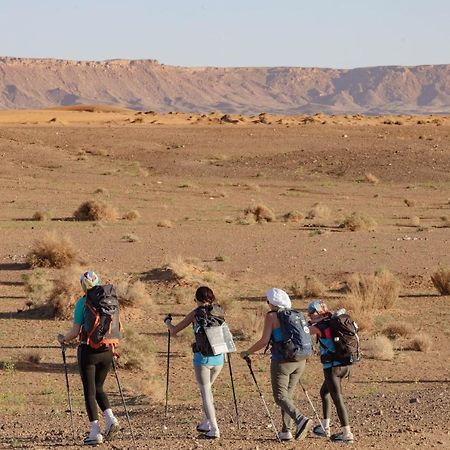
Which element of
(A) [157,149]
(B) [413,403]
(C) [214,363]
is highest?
(A) [157,149]

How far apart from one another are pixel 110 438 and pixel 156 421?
1.82 metres

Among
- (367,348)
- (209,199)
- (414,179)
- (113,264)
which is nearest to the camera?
(367,348)

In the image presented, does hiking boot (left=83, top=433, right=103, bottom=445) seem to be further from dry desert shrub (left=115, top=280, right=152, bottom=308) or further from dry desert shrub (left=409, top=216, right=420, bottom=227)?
dry desert shrub (left=409, top=216, right=420, bottom=227)

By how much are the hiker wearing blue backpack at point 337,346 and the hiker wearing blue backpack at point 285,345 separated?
0.24 m

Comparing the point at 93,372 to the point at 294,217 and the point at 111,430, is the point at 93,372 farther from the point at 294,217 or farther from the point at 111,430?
the point at 294,217

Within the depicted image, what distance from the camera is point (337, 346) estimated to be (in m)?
11.7

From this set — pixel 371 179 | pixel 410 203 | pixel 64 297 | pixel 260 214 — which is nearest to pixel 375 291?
pixel 64 297

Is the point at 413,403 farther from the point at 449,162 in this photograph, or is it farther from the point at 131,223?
the point at 449,162

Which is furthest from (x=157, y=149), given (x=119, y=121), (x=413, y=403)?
(x=413, y=403)

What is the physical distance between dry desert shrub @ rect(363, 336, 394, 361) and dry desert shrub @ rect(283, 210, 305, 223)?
1956 cm

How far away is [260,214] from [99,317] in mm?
27577

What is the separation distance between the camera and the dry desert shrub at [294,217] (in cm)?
Answer: 3866

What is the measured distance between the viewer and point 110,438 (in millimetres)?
11898

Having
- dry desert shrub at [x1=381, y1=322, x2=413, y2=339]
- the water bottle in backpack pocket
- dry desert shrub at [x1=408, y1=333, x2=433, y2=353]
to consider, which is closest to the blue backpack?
the water bottle in backpack pocket
